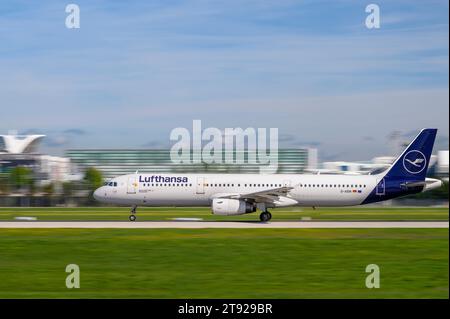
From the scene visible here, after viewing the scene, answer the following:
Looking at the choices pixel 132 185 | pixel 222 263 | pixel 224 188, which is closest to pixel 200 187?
pixel 224 188

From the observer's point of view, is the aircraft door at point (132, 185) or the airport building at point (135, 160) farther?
the airport building at point (135, 160)

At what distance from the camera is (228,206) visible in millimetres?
45781

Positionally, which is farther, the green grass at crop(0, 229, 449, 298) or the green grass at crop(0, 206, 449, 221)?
the green grass at crop(0, 206, 449, 221)

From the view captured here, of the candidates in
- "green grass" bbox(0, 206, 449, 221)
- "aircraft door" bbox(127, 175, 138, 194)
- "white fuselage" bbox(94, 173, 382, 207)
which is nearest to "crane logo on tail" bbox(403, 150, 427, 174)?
"white fuselage" bbox(94, 173, 382, 207)

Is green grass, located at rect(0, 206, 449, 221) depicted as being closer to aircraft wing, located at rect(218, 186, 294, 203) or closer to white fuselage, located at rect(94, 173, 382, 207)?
white fuselage, located at rect(94, 173, 382, 207)

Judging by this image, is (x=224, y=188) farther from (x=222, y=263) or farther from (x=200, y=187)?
(x=222, y=263)

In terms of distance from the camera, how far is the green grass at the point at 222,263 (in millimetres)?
18656

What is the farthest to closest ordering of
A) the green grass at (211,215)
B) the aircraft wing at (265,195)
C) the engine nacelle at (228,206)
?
1. the green grass at (211,215)
2. the aircraft wing at (265,195)
3. the engine nacelle at (228,206)

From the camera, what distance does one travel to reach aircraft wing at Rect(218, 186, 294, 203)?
46562mm

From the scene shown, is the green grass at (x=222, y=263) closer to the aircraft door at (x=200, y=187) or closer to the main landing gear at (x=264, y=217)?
the main landing gear at (x=264, y=217)

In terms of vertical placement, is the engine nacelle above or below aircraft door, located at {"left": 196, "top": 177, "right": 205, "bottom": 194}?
below

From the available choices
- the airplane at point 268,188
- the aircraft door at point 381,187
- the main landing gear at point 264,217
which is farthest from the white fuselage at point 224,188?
the main landing gear at point 264,217

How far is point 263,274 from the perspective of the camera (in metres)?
21.6

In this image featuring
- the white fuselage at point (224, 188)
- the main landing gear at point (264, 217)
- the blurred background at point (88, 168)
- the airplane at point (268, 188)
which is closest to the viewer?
the main landing gear at point (264, 217)
